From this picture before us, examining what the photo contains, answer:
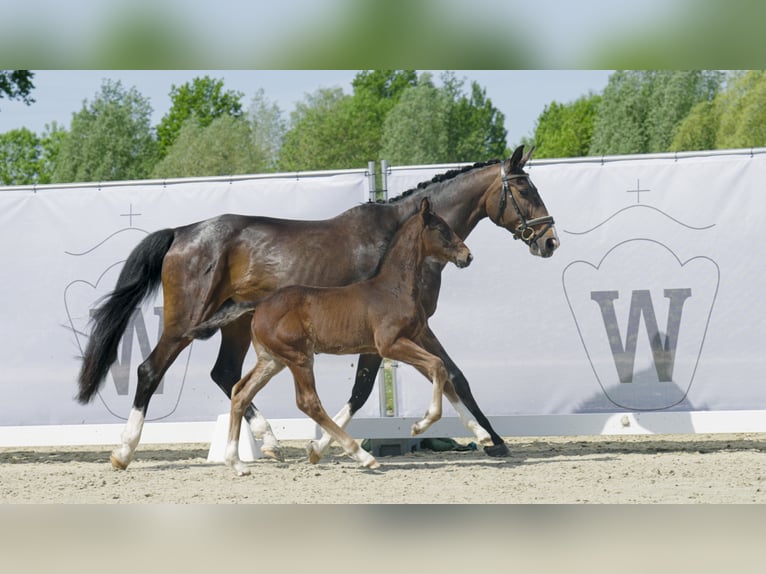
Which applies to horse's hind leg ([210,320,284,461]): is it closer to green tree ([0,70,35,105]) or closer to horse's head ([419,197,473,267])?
horse's head ([419,197,473,267])

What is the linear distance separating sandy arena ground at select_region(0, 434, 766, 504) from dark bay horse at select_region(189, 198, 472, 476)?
0.39 meters

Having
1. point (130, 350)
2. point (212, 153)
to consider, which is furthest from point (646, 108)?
point (130, 350)

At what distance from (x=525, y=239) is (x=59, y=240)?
406cm

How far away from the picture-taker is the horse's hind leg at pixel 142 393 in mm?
7047

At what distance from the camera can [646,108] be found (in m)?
52.1

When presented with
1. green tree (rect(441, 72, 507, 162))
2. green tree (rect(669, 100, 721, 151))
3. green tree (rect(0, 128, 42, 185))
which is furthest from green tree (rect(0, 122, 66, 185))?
green tree (rect(669, 100, 721, 151))

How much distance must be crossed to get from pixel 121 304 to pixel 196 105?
52796mm

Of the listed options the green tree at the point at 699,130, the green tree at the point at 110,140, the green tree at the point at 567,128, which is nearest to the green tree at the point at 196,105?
the green tree at the point at 110,140

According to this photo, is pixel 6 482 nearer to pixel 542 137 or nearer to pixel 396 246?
pixel 396 246

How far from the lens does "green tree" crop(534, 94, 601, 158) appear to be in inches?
2387

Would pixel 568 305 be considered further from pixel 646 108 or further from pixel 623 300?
pixel 646 108

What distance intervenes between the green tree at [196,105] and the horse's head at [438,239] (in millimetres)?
51064

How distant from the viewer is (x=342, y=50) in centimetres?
130

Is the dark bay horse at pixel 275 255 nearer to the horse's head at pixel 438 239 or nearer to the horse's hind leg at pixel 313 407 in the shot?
the horse's head at pixel 438 239
